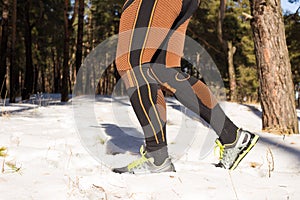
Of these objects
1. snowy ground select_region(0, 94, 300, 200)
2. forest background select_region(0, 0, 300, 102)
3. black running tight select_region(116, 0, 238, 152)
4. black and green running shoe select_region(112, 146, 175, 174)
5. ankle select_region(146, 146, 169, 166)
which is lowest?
snowy ground select_region(0, 94, 300, 200)

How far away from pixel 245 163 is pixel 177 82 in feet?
2.52

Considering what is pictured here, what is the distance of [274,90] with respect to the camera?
13.0ft

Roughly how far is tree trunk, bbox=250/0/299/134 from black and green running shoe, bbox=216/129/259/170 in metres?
2.14

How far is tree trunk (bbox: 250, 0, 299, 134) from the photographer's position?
3.92 m

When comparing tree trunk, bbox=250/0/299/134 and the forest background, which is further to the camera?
the forest background

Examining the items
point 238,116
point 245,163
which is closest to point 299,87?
point 238,116

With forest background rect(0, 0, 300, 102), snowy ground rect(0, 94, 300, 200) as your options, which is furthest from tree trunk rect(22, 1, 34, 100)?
snowy ground rect(0, 94, 300, 200)

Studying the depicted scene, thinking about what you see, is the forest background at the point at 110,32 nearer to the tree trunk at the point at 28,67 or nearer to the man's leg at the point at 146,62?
the tree trunk at the point at 28,67

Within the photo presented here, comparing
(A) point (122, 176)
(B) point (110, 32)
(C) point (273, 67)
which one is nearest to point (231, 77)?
(B) point (110, 32)

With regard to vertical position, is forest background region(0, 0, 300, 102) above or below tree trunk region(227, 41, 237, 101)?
above

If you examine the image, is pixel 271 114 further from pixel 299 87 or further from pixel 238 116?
pixel 299 87

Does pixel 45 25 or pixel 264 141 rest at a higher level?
pixel 45 25

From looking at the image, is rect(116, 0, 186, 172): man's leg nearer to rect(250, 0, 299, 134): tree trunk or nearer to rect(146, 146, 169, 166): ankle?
rect(146, 146, 169, 166): ankle

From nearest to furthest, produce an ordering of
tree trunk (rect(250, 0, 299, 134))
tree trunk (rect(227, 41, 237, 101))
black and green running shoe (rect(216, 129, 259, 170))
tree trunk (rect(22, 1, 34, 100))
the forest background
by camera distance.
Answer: black and green running shoe (rect(216, 129, 259, 170))
tree trunk (rect(250, 0, 299, 134))
tree trunk (rect(22, 1, 34, 100))
tree trunk (rect(227, 41, 237, 101))
the forest background
